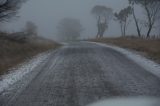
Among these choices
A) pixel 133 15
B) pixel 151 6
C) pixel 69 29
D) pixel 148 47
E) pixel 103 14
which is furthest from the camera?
pixel 69 29

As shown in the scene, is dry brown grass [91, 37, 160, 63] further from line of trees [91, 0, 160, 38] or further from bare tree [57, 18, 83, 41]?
bare tree [57, 18, 83, 41]

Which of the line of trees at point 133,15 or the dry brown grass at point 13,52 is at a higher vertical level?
the line of trees at point 133,15

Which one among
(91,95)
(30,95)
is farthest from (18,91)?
(91,95)

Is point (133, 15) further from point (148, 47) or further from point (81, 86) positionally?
point (81, 86)

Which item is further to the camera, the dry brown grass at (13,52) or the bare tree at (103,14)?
the bare tree at (103,14)

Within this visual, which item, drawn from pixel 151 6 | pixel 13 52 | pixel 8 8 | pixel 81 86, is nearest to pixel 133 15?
pixel 151 6

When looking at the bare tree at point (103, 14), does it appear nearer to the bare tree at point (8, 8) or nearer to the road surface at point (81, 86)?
the bare tree at point (8, 8)

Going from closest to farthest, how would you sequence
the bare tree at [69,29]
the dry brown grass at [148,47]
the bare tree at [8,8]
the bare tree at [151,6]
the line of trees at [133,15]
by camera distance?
the dry brown grass at [148,47], the bare tree at [8,8], the bare tree at [151,6], the line of trees at [133,15], the bare tree at [69,29]

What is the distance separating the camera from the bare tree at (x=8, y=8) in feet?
79.0

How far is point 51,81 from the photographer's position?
12227 millimetres

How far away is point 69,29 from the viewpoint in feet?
415

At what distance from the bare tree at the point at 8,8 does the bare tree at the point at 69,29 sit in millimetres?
95698

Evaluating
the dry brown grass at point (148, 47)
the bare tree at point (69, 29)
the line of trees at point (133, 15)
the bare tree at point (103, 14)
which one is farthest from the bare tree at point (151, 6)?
the bare tree at point (69, 29)

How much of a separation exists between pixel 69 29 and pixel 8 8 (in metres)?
102
